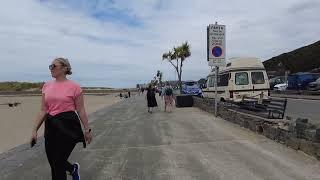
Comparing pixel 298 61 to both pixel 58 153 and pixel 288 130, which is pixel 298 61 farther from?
pixel 58 153

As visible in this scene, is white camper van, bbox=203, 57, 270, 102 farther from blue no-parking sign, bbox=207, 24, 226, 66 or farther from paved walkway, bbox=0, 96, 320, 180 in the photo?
paved walkway, bbox=0, 96, 320, 180

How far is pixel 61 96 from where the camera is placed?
6730 millimetres

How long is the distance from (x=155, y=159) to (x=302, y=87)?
41126mm

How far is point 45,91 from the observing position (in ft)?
22.5

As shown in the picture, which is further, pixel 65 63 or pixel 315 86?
pixel 315 86

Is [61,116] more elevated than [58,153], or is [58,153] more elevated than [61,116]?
[61,116]

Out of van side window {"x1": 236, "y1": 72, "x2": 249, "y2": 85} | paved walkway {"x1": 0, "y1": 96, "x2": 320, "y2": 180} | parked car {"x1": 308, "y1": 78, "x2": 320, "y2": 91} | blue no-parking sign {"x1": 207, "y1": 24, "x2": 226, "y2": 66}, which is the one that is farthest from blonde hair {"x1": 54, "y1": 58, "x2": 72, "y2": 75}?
parked car {"x1": 308, "y1": 78, "x2": 320, "y2": 91}

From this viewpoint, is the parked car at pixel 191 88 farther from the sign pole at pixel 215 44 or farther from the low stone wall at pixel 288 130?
the low stone wall at pixel 288 130

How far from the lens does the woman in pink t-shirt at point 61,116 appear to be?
6.73m

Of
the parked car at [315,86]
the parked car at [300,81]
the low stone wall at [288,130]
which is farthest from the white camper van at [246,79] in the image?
the parked car at [300,81]

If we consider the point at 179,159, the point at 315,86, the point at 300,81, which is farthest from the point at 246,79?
the point at 300,81

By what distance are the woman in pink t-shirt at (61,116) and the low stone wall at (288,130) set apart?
204 inches

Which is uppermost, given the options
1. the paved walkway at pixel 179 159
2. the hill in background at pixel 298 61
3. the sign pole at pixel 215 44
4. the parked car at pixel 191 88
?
the hill in background at pixel 298 61

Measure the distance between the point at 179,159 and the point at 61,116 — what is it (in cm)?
468
